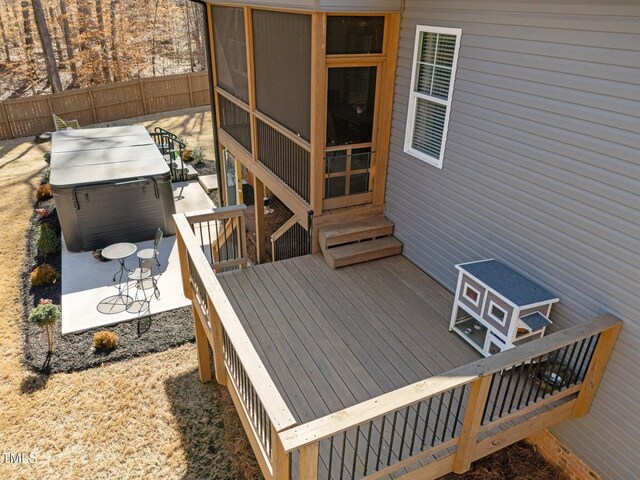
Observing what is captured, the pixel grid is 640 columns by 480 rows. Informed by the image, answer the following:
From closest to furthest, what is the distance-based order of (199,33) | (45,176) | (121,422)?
(121,422), (45,176), (199,33)

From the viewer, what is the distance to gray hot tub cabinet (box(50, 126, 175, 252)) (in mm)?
8906

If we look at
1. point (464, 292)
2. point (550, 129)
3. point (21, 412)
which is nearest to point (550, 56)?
point (550, 129)

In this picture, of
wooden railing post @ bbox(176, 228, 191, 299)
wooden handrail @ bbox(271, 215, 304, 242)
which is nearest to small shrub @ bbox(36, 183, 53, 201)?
wooden handrail @ bbox(271, 215, 304, 242)

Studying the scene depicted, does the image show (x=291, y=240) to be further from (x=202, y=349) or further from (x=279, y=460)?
(x=279, y=460)

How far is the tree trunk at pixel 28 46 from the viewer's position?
20766 mm

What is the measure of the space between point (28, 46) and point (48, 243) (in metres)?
16.1

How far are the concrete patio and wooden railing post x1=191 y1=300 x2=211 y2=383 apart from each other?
182cm

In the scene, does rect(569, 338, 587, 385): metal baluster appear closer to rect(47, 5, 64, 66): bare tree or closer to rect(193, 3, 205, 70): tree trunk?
rect(193, 3, 205, 70): tree trunk

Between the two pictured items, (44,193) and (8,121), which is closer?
(44,193)

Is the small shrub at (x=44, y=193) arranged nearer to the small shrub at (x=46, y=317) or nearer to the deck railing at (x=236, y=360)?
the small shrub at (x=46, y=317)

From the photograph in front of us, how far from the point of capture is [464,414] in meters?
3.71

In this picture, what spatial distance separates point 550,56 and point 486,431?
303 cm

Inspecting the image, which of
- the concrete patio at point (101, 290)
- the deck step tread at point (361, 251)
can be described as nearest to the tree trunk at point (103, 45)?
the concrete patio at point (101, 290)

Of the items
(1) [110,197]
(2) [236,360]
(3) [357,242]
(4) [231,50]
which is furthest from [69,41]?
(2) [236,360]
